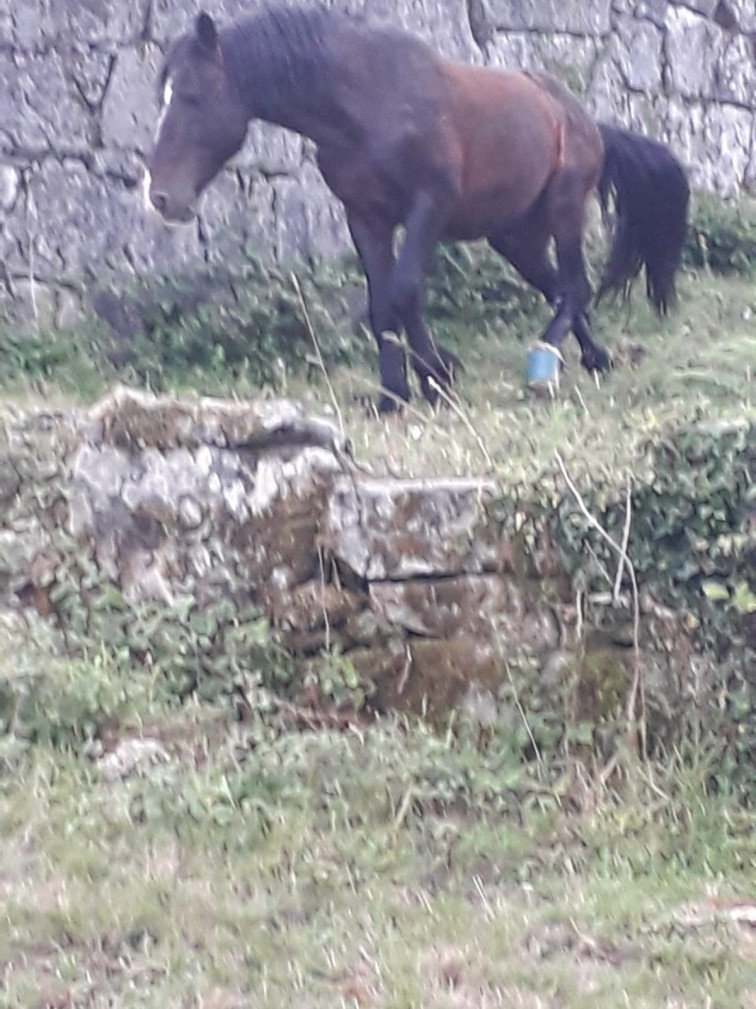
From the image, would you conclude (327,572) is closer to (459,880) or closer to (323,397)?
(459,880)

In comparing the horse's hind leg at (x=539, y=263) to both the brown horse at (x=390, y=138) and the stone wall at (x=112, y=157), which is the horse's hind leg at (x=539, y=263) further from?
the stone wall at (x=112, y=157)

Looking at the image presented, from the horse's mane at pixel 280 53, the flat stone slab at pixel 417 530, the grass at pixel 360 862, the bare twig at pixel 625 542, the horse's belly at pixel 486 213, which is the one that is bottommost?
the grass at pixel 360 862

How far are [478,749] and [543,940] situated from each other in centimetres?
82

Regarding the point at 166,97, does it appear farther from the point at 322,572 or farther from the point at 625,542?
the point at 625,542

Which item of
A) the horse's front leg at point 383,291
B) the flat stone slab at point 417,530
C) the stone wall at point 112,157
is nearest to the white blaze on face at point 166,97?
the horse's front leg at point 383,291

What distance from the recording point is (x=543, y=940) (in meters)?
3.13

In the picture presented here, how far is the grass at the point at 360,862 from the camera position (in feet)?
9.73

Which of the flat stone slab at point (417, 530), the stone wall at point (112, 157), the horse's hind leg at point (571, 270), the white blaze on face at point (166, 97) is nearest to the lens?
the flat stone slab at point (417, 530)

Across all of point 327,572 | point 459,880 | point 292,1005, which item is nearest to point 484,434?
point 327,572

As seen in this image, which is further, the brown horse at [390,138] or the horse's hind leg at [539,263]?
the horse's hind leg at [539,263]

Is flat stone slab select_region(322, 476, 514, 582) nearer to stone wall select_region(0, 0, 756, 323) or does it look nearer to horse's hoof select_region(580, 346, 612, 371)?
horse's hoof select_region(580, 346, 612, 371)

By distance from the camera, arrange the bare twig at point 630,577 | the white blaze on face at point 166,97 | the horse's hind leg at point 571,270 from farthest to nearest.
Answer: the horse's hind leg at point 571,270, the white blaze on face at point 166,97, the bare twig at point 630,577

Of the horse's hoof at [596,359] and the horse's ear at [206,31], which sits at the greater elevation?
the horse's ear at [206,31]

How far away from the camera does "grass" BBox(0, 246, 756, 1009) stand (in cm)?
296
